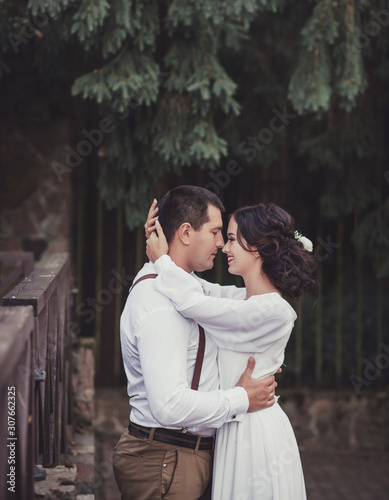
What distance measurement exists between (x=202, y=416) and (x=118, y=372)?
4.98 metres

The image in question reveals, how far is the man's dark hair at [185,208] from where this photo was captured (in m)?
2.92

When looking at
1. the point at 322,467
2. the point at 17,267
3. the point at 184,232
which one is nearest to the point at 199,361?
the point at 184,232

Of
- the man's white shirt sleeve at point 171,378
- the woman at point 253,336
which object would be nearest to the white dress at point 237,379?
the woman at point 253,336

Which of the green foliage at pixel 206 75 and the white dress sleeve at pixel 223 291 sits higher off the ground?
the green foliage at pixel 206 75

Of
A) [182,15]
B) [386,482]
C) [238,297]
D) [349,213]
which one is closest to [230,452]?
[238,297]

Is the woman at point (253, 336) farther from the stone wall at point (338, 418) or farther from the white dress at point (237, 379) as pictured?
Result: the stone wall at point (338, 418)

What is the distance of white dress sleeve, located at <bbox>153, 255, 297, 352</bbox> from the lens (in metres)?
2.64

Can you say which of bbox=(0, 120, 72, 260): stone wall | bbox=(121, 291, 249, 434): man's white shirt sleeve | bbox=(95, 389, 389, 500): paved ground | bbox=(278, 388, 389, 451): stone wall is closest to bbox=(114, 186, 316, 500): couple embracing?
bbox=(121, 291, 249, 434): man's white shirt sleeve

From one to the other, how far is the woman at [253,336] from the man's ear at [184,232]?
0.07 meters

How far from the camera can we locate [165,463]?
267cm

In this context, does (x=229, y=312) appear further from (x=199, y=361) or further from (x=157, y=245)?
(x=157, y=245)

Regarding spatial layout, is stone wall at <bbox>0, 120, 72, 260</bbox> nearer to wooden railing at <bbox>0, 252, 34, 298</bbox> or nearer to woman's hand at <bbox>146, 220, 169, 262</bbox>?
wooden railing at <bbox>0, 252, 34, 298</bbox>

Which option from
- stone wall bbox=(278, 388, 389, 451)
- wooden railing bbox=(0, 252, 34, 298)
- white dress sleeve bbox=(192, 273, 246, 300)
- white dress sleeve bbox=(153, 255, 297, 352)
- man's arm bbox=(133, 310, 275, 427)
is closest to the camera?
man's arm bbox=(133, 310, 275, 427)

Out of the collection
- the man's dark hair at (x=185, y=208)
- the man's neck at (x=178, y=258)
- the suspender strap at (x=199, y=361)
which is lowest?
the suspender strap at (x=199, y=361)
